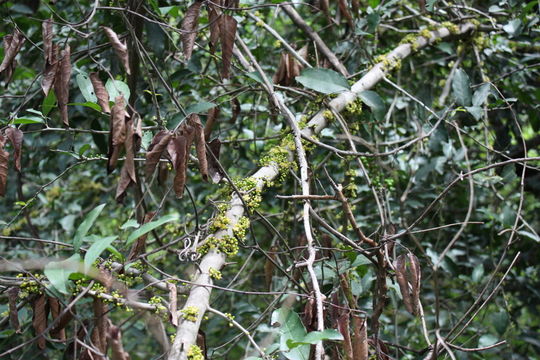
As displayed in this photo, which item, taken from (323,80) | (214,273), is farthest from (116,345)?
(323,80)

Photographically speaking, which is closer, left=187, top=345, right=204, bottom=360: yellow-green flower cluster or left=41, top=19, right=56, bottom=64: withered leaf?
left=187, top=345, right=204, bottom=360: yellow-green flower cluster

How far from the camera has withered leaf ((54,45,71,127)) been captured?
0.97 metres

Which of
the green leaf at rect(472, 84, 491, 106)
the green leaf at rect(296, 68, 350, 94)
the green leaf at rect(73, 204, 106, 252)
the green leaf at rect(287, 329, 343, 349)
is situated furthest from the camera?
the green leaf at rect(472, 84, 491, 106)

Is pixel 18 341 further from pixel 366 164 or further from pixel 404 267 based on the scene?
pixel 404 267

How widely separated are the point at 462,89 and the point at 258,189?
74cm

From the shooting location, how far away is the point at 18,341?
178 cm

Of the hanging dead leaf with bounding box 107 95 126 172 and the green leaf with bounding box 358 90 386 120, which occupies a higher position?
the hanging dead leaf with bounding box 107 95 126 172

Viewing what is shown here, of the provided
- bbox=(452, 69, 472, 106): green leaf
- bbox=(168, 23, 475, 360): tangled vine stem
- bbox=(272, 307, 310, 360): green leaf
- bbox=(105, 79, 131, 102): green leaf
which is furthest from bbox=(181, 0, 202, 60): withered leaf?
bbox=(452, 69, 472, 106): green leaf

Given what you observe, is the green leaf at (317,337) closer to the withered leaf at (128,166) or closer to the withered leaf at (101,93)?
the withered leaf at (128,166)

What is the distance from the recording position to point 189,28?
3.41 ft

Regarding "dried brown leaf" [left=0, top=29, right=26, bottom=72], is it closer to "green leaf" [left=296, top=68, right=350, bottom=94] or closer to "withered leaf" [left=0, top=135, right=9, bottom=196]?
"withered leaf" [left=0, top=135, right=9, bottom=196]

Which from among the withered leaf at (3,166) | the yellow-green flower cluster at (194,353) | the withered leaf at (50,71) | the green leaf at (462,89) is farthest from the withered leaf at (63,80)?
the green leaf at (462,89)

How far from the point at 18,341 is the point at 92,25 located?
1.06m

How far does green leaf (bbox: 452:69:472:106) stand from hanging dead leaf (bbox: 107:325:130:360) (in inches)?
43.1
